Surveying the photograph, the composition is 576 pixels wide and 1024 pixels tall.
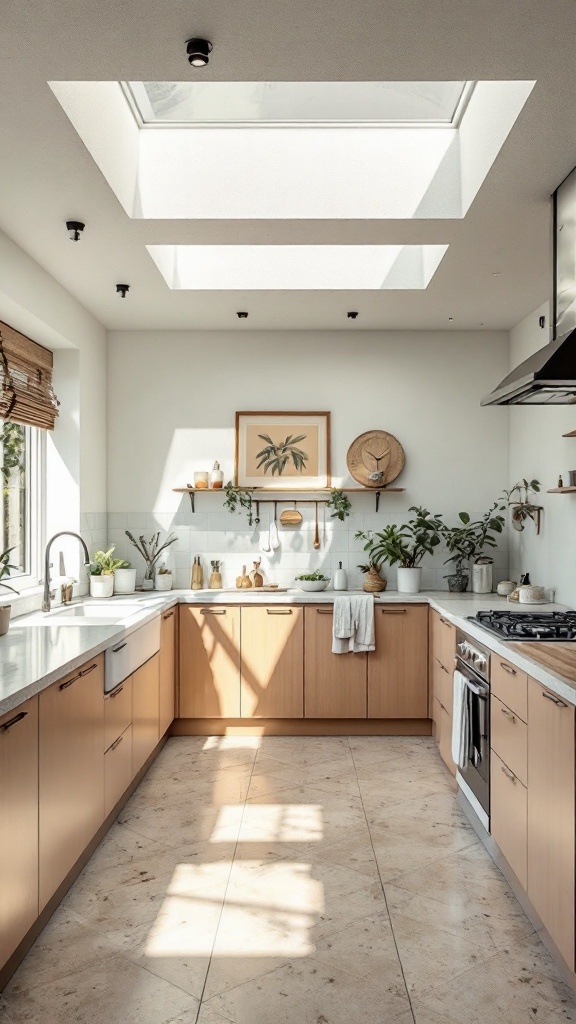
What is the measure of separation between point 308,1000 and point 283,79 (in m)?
2.72

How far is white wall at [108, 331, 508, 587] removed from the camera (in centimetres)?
545

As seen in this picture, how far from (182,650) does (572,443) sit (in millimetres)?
2625

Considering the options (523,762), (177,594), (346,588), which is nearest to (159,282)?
(177,594)

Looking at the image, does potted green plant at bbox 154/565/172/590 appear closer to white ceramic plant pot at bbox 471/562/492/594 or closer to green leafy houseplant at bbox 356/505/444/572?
green leafy houseplant at bbox 356/505/444/572

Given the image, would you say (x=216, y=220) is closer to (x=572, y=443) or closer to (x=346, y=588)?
(x=572, y=443)

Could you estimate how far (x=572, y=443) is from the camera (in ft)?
13.6

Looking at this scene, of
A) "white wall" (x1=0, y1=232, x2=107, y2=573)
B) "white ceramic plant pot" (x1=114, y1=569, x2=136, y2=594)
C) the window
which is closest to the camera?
"white wall" (x1=0, y1=232, x2=107, y2=573)

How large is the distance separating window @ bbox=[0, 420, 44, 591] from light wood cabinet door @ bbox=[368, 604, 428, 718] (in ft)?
6.97

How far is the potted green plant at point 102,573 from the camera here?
4766 mm

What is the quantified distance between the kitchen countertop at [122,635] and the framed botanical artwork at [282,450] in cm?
81

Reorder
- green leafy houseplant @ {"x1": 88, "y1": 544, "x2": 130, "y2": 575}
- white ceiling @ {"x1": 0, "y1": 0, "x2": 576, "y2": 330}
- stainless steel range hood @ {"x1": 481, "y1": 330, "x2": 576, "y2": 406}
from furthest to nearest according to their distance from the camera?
green leafy houseplant @ {"x1": 88, "y1": 544, "x2": 130, "y2": 575} < stainless steel range hood @ {"x1": 481, "y1": 330, "x2": 576, "y2": 406} < white ceiling @ {"x1": 0, "y1": 0, "x2": 576, "y2": 330}

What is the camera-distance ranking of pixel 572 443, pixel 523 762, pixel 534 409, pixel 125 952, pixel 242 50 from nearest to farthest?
pixel 242 50 → pixel 125 952 → pixel 523 762 → pixel 572 443 → pixel 534 409

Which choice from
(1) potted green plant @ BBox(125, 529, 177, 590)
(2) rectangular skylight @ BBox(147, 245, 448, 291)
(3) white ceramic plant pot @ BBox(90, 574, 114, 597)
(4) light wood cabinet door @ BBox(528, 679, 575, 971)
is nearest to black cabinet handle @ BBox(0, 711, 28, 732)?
(4) light wood cabinet door @ BBox(528, 679, 575, 971)

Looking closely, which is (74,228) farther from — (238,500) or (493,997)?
(493,997)
